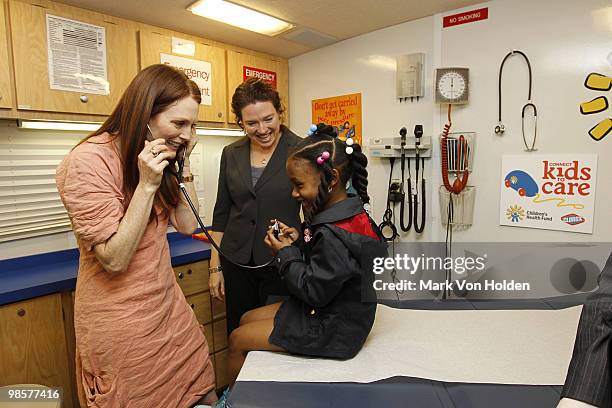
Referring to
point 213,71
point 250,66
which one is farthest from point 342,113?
point 213,71

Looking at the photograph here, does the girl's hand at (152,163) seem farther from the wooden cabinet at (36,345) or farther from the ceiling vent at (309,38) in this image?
the ceiling vent at (309,38)

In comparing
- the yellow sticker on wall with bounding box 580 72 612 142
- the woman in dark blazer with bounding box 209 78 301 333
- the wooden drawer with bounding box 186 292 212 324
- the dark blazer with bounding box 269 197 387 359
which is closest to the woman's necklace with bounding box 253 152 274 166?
the woman in dark blazer with bounding box 209 78 301 333

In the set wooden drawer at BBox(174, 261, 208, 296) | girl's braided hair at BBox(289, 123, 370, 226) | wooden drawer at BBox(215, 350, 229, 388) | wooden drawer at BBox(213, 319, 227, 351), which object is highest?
girl's braided hair at BBox(289, 123, 370, 226)

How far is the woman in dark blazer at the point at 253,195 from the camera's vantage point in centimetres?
162

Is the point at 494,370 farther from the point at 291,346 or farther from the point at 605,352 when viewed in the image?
the point at 605,352

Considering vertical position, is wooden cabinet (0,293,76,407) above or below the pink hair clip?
below

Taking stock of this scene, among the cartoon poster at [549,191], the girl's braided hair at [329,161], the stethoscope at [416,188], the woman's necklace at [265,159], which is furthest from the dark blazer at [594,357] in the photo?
the stethoscope at [416,188]

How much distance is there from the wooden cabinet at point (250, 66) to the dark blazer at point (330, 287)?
5.32ft

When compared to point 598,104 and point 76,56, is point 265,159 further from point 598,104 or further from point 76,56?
point 598,104

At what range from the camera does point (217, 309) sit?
2266 millimetres

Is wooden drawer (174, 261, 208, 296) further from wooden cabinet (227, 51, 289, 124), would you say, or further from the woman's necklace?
wooden cabinet (227, 51, 289, 124)

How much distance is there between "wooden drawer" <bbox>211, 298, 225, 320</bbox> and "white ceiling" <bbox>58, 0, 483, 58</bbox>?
162cm

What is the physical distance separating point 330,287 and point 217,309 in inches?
53.6

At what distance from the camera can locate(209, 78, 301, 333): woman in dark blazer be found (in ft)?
5.33
